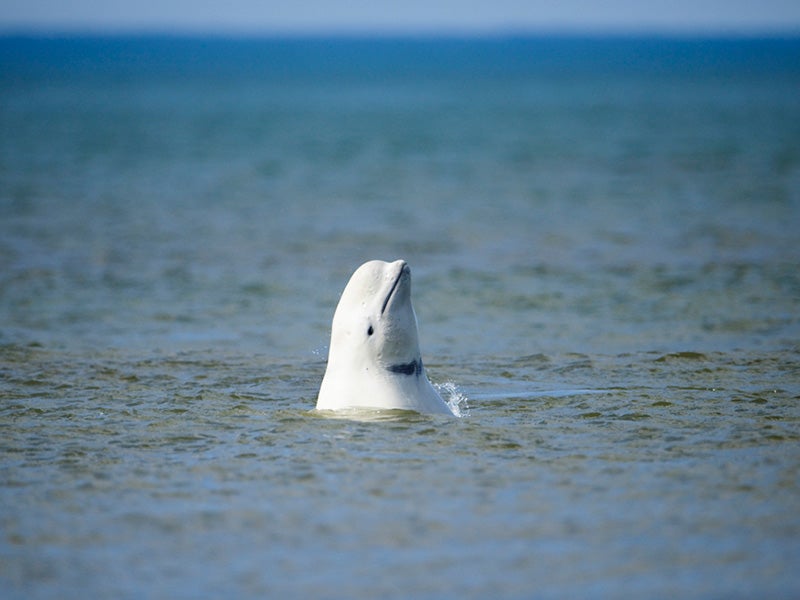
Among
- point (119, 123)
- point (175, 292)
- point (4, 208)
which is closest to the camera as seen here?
point (175, 292)

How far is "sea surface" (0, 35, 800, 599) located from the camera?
7406mm

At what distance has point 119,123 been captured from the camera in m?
68.8

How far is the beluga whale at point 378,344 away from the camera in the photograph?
10.4 m

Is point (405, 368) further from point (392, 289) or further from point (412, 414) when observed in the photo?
point (392, 289)

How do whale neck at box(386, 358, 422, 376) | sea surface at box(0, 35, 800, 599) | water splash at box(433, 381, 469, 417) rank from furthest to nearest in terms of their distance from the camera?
water splash at box(433, 381, 469, 417) < whale neck at box(386, 358, 422, 376) < sea surface at box(0, 35, 800, 599)

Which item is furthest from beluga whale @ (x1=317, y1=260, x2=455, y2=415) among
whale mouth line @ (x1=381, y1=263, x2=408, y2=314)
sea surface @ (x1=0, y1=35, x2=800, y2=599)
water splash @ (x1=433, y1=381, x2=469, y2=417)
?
water splash @ (x1=433, y1=381, x2=469, y2=417)

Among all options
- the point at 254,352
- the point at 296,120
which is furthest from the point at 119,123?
the point at 254,352

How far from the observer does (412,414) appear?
10.5 m

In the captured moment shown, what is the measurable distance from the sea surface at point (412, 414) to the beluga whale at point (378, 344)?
31cm

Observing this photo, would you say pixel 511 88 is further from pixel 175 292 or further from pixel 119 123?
pixel 175 292

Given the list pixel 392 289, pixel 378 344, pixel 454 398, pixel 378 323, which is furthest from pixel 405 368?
pixel 454 398

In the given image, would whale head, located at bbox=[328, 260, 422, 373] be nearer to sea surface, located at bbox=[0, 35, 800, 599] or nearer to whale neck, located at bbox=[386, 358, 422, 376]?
whale neck, located at bbox=[386, 358, 422, 376]

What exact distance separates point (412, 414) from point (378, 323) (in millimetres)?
776

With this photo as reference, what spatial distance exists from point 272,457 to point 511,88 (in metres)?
124
